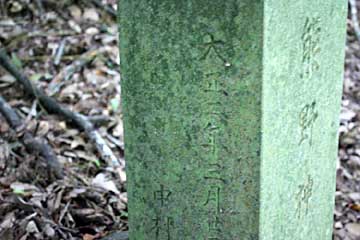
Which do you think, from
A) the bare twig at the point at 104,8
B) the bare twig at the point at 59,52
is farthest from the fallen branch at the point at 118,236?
the bare twig at the point at 104,8

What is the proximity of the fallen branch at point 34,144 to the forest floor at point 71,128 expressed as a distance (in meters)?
0.03

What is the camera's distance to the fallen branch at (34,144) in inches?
153

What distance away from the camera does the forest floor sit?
11.7ft

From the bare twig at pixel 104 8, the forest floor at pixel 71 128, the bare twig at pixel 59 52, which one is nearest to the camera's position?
the forest floor at pixel 71 128

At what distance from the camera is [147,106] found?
247cm

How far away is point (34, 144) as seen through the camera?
13.3 feet

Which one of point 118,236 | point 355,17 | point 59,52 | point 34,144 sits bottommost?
point 118,236

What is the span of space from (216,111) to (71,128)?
85.0 inches

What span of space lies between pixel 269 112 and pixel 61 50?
2.96 m

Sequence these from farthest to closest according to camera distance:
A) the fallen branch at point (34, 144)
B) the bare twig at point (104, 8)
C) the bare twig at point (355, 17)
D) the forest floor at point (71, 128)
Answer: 1. the bare twig at point (355, 17)
2. the bare twig at point (104, 8)
3. the fallen branch at point (34, 144)
4. the forest floor at point (71, 128)

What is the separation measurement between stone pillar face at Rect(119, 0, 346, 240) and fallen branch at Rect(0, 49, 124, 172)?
58.6 inches

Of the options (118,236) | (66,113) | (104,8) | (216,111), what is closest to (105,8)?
(104,8)

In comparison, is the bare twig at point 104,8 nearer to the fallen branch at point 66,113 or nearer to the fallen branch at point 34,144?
the fallen branch at point 66,113

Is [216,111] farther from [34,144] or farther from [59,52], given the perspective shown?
[59,52]
